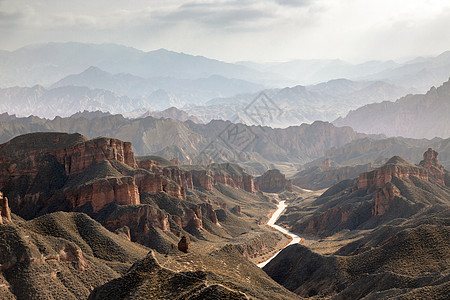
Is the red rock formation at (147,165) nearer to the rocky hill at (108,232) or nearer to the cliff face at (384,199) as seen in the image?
the rocky hill at (108,232)

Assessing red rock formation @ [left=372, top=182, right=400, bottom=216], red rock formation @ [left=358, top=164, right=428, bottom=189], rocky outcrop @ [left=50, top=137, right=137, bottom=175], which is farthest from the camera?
red rock formation @ [left=358, top=164, right=428, bottom=189]

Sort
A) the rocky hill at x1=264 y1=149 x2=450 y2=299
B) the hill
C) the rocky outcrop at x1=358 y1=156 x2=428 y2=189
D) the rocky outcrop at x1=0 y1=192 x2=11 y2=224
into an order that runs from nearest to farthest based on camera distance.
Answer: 1. the hill
2. the rocky hill at x1=264 y1=149 x2=450 y2=299
3. the rocky outcrop at x1=0 y1=192 x2=11 y2=224
4. the rocky outcrop at x1=358 y1=156 x2=428 y2=189

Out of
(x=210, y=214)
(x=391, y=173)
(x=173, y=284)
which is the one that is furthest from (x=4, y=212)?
(x=391, y=173)

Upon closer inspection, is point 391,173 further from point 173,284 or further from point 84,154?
point 173,284

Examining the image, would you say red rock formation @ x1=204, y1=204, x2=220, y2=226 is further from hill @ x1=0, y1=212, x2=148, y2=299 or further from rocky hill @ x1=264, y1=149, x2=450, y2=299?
hill @ x1=0, y1=212, x2=148, y2=299

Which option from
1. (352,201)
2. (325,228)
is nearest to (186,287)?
(325,228)

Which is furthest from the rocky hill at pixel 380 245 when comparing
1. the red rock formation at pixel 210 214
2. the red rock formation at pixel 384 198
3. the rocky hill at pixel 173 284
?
the red rock formation at pixel 210 214

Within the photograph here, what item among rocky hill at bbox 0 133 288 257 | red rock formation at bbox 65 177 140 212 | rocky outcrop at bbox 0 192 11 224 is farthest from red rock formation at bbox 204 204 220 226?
rocky outcrop at bbox 0 192 11 224
